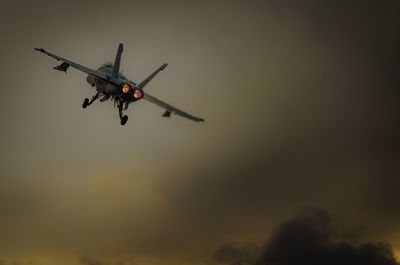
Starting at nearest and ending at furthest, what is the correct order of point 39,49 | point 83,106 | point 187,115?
1. point 39,49
2. point 187,115
3. point 83,106

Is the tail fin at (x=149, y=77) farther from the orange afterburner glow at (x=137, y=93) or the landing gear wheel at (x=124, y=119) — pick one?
the landing gear wheel at (x=124, y=119)

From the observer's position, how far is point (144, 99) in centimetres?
5600

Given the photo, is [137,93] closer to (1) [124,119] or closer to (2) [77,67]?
(1) [124,119]

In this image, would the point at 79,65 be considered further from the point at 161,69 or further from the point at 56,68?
the point at 161,69

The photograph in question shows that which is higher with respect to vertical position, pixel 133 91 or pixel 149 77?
pixel 149 77

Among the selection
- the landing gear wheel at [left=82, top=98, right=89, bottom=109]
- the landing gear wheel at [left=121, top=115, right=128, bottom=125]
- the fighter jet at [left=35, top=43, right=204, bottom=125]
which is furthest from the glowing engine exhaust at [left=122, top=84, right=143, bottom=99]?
the landing gear wheel at [left=82, top=98, right=89, bottom=109]

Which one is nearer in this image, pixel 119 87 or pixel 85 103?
pixel 119 87

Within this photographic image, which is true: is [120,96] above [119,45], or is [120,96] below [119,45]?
below

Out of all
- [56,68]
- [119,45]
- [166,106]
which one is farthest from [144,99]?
[56,68]

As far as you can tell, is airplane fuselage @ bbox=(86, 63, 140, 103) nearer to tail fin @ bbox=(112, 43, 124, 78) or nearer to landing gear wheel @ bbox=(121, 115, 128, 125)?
tail fin @ bbox=(112, 43, 124, 78)

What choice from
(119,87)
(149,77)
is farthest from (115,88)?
(149,77)

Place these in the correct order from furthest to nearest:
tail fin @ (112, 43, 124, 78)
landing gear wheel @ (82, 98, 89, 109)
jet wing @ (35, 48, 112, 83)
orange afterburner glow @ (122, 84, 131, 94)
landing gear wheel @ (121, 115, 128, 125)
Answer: landing gear wheel @ (82, 98, 89, 109) < landing gear wheel @ (121, 115, 128, 125) < tail fin @ (112, 43, 124, 78) < jet wing @ (35, 48, 112, 83) < orange afterburner glow @ (122, 84, 131, 94)

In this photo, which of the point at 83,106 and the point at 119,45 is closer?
the point at 119,45

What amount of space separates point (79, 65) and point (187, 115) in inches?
500
